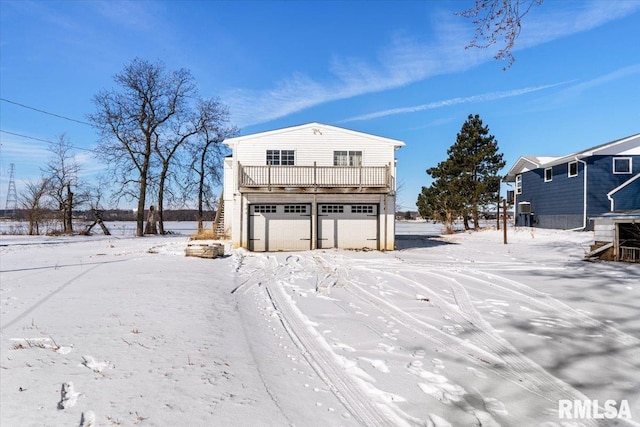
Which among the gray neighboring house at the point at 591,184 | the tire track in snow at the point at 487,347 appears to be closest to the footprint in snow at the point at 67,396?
the tire track in snow at the point at 487,347

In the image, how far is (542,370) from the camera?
413cm

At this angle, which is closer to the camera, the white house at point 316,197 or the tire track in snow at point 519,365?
the tire track in snow at point 519,365

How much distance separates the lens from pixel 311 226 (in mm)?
16688

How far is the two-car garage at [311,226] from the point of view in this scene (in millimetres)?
16688

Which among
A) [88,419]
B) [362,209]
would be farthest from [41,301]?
[362,209]

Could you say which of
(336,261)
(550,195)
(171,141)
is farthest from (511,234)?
(171,141)

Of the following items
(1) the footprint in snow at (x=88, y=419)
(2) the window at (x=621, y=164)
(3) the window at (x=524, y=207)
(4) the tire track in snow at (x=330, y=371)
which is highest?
(2) the window at (x=621, y=164)

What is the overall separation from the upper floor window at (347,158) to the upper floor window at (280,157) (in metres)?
1.98

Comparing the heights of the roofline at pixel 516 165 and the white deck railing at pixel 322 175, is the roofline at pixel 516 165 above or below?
above

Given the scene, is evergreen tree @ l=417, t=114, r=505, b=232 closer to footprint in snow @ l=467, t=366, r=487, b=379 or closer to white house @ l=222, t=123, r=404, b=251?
white house @ l=222, t=123, r=404, b=251

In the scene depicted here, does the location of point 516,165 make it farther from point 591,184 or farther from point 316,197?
point 316,197

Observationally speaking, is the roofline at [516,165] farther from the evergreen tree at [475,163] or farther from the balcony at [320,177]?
the balcony at [320,177]

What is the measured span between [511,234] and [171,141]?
86.5ft

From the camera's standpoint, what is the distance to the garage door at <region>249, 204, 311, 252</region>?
54.7 ft
